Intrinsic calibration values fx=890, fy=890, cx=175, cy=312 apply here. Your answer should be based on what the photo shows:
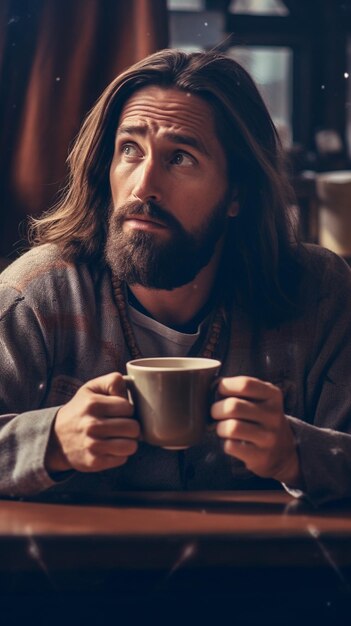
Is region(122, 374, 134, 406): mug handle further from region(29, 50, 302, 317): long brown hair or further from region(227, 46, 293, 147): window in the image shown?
region(227, 46, 293, 147): window

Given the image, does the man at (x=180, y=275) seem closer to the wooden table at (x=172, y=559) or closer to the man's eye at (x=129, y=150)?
the man's eye at (x=129, y=150)

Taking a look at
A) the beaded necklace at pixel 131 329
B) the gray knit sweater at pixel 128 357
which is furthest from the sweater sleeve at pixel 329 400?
the beaded necklace at pixel 131 329

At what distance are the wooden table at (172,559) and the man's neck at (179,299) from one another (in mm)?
431

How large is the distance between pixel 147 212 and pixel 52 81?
0.36 m

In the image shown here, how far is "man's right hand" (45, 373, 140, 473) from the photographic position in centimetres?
80

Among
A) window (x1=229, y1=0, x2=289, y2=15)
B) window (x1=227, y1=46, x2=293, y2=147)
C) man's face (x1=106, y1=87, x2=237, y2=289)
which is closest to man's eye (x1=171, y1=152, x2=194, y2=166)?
man's face (x1=106, y1=87, x2=237, y2=289)

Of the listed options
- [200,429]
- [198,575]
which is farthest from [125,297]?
[198,575]

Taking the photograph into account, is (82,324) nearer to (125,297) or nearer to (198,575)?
(125,297)

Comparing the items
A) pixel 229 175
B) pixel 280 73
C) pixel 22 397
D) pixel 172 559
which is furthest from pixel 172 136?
pixel 280 73

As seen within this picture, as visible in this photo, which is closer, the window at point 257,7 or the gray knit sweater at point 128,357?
the gray knit sweater at point 128,357

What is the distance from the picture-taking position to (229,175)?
1252 mm

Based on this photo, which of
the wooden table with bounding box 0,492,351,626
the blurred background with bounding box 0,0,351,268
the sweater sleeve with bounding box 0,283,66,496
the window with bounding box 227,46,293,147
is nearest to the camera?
the wooden table with bounding box 0,492,351,626

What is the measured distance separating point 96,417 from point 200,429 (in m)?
0.09

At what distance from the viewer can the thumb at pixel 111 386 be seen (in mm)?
808
